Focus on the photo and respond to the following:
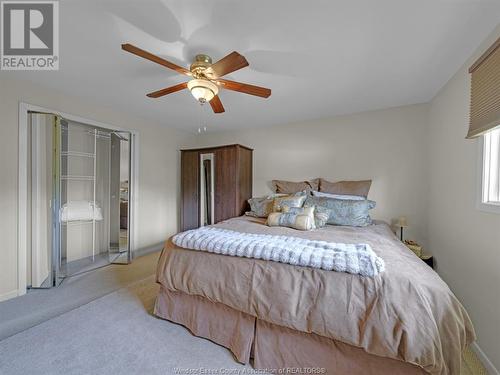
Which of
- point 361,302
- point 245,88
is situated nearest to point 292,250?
point 361,302

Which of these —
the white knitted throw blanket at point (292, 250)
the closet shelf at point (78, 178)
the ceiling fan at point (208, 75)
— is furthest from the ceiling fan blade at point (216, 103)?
the closet shelf at point (78, 178)

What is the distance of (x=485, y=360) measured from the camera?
1429 mm

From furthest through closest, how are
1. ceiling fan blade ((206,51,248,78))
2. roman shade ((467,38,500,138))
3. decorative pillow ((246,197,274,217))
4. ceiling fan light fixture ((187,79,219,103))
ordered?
1. decorative pillow ((246,197,274,217))
2. ceiling fan light fixture ((187,79,219,103))
3. ceiling fan blade ((206,51,248,78))
4. roman shade ((467,38,500,138))

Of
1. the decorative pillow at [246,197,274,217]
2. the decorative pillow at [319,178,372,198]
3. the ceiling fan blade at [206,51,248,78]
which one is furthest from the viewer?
the decorative pillow at [246,197,274,217]

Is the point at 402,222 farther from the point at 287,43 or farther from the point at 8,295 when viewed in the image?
the point at 8,295

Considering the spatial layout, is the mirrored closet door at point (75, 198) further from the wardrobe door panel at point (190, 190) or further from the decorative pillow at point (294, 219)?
the decorative pillow at point (294, 219)

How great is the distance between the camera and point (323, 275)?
123 cm

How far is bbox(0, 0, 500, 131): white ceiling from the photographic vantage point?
1.33m

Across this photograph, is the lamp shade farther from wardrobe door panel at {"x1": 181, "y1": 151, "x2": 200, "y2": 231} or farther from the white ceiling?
wardrobe door panel at {"x1": 181, "y1": 151, "x2": 200, "y2": 231}

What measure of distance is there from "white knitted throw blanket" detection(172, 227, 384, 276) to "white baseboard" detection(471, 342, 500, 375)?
1062 millimetres

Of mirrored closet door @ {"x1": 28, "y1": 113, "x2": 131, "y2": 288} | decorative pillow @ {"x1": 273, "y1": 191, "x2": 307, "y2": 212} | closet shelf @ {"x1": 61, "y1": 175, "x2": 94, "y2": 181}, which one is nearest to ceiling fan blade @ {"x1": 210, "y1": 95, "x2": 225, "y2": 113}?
decorative pillow @ {"x1": 273, "y1": 191, "x2": 307, "y2": 212}

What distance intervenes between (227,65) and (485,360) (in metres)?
2.74

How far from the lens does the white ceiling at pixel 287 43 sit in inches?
52.4

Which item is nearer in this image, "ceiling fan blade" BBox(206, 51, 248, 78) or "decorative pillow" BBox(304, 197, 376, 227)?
"ceiling fan blade" BBox(206, 51, 248, 78)
